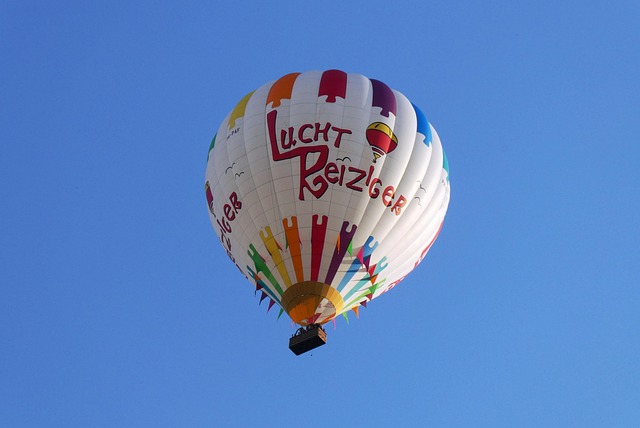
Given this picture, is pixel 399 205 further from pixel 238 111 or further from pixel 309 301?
pixel 238 111

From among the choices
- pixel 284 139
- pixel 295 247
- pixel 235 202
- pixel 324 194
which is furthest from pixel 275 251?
pixel 284 139

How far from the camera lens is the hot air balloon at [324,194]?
27250 millimetres

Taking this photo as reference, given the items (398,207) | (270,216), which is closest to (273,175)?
(270,216)

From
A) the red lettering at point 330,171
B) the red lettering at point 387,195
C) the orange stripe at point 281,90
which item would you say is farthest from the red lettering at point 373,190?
the orange stripe at point 281,90

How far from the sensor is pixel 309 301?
89.6 ft

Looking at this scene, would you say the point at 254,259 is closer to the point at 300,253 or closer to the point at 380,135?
the point at 300,253

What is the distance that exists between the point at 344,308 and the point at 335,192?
2522 millimetres

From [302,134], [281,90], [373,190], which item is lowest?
[373,190]

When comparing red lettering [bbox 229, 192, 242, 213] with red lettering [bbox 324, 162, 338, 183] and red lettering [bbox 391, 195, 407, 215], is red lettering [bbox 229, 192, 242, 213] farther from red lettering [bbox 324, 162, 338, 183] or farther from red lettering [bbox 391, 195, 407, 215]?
red lettering [bbox 391, 195, 407, 215]

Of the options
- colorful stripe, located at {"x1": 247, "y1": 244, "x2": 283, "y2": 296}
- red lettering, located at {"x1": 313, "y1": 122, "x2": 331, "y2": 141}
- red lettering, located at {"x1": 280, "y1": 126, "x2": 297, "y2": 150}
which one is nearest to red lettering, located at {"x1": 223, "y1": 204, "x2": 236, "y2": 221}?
colorful stripe, located at {"x1": 247, "y1": 244, "x2": 283, "y2": 296}

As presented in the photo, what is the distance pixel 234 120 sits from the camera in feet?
95.4

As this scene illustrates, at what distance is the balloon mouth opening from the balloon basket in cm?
17

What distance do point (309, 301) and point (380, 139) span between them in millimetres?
3753

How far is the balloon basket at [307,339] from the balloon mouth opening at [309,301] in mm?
168
